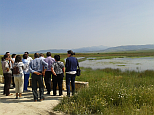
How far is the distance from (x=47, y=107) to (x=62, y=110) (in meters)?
0.58

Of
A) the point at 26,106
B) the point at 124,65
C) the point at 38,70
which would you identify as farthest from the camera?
the point at 124,65

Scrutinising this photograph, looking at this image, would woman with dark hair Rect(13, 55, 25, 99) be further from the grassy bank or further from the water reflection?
the water reflection

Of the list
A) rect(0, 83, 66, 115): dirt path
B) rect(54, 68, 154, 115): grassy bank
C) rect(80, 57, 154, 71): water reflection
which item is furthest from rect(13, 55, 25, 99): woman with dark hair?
rect(80, 57, 154, 71): water reflection

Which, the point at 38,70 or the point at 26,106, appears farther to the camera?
the point at 38,70

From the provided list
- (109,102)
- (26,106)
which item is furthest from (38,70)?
(109,102)

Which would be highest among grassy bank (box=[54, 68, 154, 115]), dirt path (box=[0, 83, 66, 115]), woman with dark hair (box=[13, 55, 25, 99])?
woman with dark hair (box=[13, 55, 25, 99])

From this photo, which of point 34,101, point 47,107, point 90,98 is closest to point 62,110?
point 47,107

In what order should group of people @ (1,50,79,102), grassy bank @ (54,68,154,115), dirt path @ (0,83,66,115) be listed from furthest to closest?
1. group of people @ (1,50,79,102)
2. dirt path @ (0,83,66,115)
3. grassy bank @ (54,68,154,115)

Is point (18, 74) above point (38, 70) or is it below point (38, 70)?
below

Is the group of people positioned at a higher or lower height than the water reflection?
higher

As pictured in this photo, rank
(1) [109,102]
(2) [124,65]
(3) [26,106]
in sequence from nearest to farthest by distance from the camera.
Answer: (1) [109,102], (3) [26,106], (2) [124,65]

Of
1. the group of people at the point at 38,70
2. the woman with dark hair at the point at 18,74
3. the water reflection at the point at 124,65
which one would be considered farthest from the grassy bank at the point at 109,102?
the water reflection at the point at 124,65

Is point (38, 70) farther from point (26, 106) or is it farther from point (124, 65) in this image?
point (124, 65)

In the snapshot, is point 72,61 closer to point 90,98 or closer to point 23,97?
point 90,98
